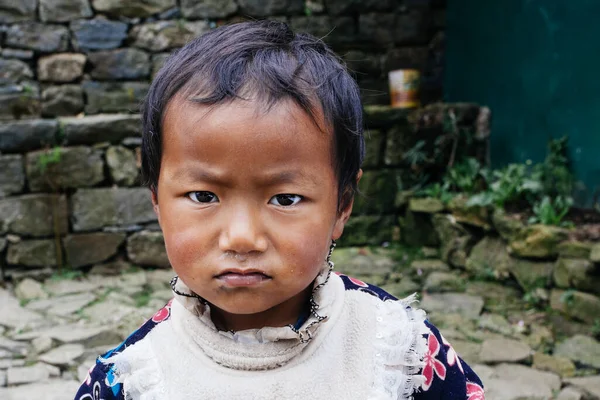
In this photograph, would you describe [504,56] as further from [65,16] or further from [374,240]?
[65,16]

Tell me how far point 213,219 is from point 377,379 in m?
0.43

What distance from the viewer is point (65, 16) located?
175 inches

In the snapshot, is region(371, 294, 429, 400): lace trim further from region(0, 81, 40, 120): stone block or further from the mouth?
region(0, 81, 40, 120): stone block

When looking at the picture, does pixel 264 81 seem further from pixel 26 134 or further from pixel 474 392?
pixel 26 134

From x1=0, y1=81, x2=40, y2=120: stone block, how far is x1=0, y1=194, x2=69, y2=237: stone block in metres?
0.64

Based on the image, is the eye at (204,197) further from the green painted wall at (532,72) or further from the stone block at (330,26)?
the stone block at (330,26)

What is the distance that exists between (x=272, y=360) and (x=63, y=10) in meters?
4.13

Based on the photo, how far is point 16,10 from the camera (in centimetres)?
433

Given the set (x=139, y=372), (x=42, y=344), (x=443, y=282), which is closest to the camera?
(x=139, y=372)

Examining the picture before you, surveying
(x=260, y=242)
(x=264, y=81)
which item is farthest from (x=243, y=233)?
(x=264, y=81)

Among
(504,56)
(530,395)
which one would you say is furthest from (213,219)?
(504,56)

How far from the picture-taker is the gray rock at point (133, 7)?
4.48 m

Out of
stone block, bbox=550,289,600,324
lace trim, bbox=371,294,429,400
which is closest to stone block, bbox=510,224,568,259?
stone block, bbox=550,289,600,324

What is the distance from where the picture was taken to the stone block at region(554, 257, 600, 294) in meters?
3.14
